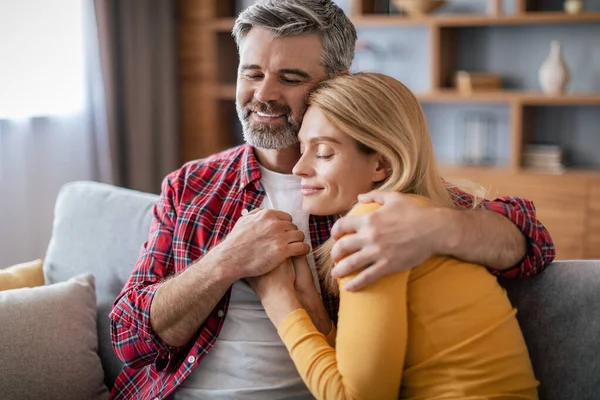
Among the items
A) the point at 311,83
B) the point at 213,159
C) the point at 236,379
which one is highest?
the point at 311,83

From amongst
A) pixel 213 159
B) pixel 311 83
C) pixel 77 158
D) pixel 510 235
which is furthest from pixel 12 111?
pixel 510 235

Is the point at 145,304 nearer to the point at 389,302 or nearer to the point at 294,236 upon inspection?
the point at 294,236

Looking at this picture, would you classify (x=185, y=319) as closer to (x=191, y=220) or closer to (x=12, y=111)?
(x=191, y=220)

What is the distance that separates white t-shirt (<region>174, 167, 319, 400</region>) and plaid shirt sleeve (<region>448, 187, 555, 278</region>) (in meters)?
0.41

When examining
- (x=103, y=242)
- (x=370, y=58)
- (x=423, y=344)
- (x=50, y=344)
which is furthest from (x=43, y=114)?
(x=423, y=344)

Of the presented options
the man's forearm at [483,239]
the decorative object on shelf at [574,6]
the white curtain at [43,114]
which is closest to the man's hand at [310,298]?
the man's forearm at [483,239]

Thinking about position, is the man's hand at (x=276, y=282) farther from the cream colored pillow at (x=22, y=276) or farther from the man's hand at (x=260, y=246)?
the cream colored pillow at (x=22, y=276)

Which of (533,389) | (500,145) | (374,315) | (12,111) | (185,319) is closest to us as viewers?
(374,315)

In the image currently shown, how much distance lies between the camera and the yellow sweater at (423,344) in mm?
1242

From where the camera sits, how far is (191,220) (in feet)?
5.75

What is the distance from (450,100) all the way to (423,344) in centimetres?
290

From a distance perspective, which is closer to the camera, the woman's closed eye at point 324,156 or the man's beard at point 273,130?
the woman's closed eye at point 324,156

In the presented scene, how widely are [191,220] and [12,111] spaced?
74.5 inches

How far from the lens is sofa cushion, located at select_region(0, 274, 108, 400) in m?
1.66
